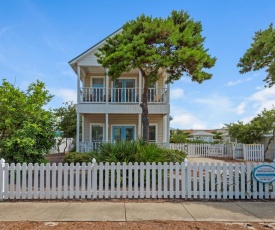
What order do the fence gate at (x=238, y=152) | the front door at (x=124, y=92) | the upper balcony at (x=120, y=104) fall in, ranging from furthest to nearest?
the fence gate at (x=238, y=152) < the front door at (x=124, y=92) < the upper balcony at (x=120, y=104)

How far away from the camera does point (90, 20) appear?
11.5 metres

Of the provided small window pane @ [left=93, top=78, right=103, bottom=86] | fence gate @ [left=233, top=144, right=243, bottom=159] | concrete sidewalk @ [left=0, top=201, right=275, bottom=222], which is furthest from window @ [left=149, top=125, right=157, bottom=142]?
concrete sidewalk @ [left=0, top=201, right=275, bottom=222]

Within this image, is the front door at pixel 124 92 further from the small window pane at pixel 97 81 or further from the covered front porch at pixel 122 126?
the covered front porch at pixel 122 126

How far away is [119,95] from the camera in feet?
57.8

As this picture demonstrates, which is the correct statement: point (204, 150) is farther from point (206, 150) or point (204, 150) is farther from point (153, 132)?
point (153, 132)

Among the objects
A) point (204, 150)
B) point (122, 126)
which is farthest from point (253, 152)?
point (122, 126)

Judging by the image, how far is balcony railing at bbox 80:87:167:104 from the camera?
1669 cm

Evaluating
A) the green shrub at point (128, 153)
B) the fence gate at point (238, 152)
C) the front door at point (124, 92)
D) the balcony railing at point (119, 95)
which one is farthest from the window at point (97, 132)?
the fence gate at point (238, 152)

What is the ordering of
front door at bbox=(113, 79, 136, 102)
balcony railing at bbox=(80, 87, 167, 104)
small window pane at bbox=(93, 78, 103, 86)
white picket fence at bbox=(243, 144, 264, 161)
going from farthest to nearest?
1. white picket fence at bbox=(243, 144, 264, 161)
2. small window pane at bbox=(93, 78, 103, 86)
3. balcony railing at bbox=(80, 87, 167, 104)
4. front door at bbox=(113, 79, 136, 102)

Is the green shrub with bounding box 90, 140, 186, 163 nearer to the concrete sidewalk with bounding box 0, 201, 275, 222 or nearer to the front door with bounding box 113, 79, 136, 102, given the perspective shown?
the concrete sidewalk with bounding box 0, 201, 275, 222

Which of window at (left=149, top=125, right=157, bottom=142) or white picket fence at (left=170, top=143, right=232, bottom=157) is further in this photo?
white picket fence at (left=170, top=143, right=232, bottom=157)

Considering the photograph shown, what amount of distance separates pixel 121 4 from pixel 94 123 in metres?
10.2

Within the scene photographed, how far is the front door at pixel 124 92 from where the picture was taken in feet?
54.3

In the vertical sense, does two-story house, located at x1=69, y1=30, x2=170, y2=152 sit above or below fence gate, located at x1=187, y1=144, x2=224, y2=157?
above
